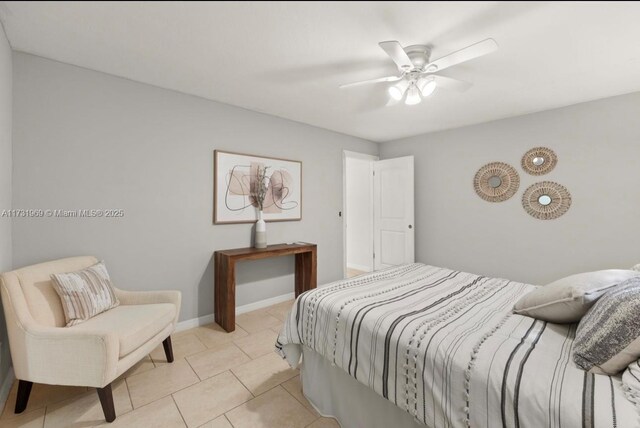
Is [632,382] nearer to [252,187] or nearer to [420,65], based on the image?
[420,65]

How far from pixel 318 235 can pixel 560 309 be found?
9.18ft

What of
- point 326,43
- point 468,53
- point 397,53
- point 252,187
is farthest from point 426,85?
point 252,187

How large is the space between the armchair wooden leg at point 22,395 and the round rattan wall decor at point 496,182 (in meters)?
4.45

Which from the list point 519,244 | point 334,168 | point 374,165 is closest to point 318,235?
point 334,168

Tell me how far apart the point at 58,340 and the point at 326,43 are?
232 centimetres

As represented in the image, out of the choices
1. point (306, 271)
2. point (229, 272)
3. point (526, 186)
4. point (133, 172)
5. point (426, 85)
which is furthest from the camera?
point (306, 271)

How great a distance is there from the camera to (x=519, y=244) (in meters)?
3.24

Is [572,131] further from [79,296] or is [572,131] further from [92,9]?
[79,296]

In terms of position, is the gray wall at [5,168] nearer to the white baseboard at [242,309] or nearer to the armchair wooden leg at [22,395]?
the armchair wooden leg at [22,395]

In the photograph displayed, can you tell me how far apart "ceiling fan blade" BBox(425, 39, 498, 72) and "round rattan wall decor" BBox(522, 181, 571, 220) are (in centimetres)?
221

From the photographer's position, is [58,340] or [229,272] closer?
[58,340]

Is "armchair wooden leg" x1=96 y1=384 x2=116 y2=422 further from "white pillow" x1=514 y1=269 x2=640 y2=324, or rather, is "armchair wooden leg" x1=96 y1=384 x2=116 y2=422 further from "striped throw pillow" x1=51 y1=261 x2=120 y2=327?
"white pillow" x1=514 y1=269 x2=640 y2=324

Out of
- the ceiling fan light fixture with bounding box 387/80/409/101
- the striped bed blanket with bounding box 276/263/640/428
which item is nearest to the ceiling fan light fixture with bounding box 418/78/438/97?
the ceiling fan light fixture with bounding box 387/80/409/101

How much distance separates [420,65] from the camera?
188 cm
